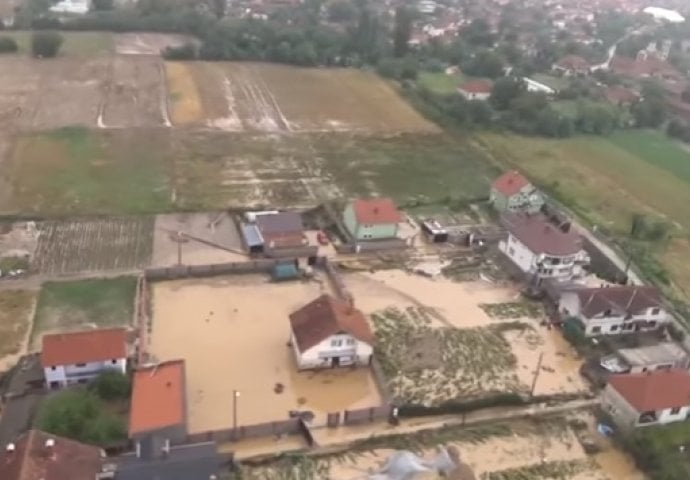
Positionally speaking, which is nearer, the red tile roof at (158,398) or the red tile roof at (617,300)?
the red tile roof at (158,398)

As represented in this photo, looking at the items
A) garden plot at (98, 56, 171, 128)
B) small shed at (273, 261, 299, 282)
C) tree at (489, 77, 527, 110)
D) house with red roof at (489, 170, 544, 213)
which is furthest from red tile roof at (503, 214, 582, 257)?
garden plot at (98, 56, 171, 128)

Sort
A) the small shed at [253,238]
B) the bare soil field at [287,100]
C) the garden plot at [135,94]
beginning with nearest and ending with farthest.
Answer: the small shed at [253,238] < the garden plot at [135,94] < the bare soil field at [287,100]

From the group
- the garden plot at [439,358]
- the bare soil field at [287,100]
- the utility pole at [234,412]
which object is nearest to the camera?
the utility pole at [234,412]

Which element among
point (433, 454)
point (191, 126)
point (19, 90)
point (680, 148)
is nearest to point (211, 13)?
point (19, 90)

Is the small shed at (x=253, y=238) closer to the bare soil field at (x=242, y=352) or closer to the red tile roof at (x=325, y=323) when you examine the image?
the bare soil field at (x=242, y=352)

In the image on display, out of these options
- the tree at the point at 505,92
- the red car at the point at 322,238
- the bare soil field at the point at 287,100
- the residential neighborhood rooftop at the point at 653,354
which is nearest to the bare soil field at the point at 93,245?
the red car at the point at 322,238

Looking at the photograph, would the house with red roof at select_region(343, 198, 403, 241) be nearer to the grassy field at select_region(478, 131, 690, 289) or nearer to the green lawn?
the grassy field at select_region(478, 131, 690, 289)

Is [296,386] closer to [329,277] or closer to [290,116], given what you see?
[329,277]

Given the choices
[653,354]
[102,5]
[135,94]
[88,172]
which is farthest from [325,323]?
[102,5]
